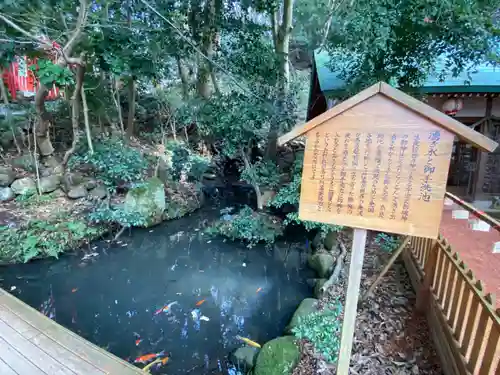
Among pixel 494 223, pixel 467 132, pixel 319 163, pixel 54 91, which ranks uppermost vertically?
pixel 54 91

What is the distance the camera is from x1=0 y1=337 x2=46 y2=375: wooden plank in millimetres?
2816

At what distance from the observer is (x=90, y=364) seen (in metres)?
2.88

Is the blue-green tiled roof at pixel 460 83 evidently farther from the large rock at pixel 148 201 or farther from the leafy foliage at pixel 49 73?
the leafy foliage at pixel 49 73

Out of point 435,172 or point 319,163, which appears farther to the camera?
point 319,163

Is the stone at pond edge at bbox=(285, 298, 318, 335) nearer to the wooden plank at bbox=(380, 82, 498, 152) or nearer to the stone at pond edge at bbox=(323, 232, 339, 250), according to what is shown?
the stone at pond edge at bbox=(323, 232, 339, 250)

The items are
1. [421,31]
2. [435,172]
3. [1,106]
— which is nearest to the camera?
[435,172]

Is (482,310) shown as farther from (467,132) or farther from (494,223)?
(467,132)

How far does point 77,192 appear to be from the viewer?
8.24 meters

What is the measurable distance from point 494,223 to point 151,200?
7382mm

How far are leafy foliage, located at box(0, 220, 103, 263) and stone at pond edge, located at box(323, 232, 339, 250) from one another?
532 centimetres

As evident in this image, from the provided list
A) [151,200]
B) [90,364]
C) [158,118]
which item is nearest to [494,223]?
[90,364]

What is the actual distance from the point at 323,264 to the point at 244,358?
250 cm

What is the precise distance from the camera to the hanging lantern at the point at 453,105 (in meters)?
7.29

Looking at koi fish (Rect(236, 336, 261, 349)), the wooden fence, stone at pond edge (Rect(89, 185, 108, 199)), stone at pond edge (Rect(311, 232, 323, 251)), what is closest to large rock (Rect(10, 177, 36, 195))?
stone at pond edge (Rect(89, 185, 108, 199))
